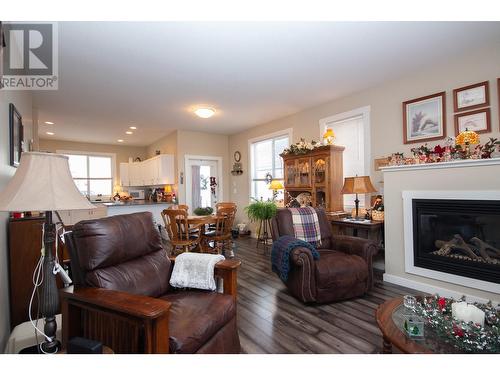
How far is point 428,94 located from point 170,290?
3.62m

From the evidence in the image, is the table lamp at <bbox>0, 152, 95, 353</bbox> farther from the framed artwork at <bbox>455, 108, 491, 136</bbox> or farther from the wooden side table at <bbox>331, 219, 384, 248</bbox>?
the framed artwork at <bbox>455, 108, 491, 136</bbox>

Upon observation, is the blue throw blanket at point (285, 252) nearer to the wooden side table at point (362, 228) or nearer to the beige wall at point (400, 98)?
the wooden side table at point (362, 228)

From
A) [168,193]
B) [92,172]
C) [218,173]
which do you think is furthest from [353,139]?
[92,172]

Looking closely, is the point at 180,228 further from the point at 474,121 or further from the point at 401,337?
the point at 474,121

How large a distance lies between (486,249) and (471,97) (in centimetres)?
163

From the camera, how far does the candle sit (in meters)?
1.34

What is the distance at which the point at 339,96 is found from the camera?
395 cm

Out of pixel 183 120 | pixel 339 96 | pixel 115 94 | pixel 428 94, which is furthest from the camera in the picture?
pixel 183 120

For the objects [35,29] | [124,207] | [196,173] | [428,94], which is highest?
[35,29]

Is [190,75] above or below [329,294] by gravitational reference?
above

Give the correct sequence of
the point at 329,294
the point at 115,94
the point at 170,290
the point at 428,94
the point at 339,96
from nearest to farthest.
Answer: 1. the point at 170,290
2. the point at 329,294
3. the point at 428,94
4. the point at 115,94
5. the point at 339,96

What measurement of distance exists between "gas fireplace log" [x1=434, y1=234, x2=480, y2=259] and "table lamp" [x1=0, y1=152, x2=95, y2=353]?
3374 millimetres
